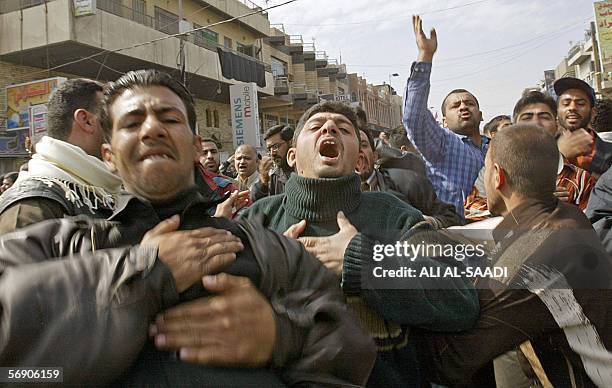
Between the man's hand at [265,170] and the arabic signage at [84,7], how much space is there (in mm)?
10196

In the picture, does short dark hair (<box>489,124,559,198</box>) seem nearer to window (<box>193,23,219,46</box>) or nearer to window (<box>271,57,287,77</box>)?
window (<box>193,23,219,46</box>)

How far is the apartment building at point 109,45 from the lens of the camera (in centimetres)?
1229

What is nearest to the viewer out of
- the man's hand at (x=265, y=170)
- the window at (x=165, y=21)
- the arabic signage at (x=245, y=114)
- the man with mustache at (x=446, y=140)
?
the man with mustache at (x=446, y=140)

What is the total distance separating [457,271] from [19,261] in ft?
4.34

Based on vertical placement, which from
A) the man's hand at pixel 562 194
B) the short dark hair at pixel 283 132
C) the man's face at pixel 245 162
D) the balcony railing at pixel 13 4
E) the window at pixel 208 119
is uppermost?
the balcony railing at pixel 13 4

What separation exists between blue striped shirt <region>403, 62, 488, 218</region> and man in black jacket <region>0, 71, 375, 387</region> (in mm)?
1556

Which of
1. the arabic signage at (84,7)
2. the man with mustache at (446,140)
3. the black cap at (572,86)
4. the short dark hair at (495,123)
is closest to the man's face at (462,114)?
the man with mustache at (446,140)

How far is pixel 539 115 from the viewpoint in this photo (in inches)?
103

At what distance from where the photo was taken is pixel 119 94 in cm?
148

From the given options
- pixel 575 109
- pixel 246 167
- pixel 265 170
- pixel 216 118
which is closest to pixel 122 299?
pixel 575 109

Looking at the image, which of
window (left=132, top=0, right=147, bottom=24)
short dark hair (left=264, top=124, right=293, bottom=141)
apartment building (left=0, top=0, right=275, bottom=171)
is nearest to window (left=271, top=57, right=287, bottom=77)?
apartment building (left=0, top=0, right=275, bottom=171)

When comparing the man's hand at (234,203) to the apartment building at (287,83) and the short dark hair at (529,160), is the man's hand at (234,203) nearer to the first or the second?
the short dark hair at (529,160)

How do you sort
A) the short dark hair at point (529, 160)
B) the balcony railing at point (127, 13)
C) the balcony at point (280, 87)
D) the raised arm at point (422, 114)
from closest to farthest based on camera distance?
the short dark hair at point (529, 160), the raised arm at point (422, 114), the balcony railing at point (127, 13), the balcony at point (280, 87)

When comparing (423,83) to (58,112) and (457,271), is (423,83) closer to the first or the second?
(457,271)
